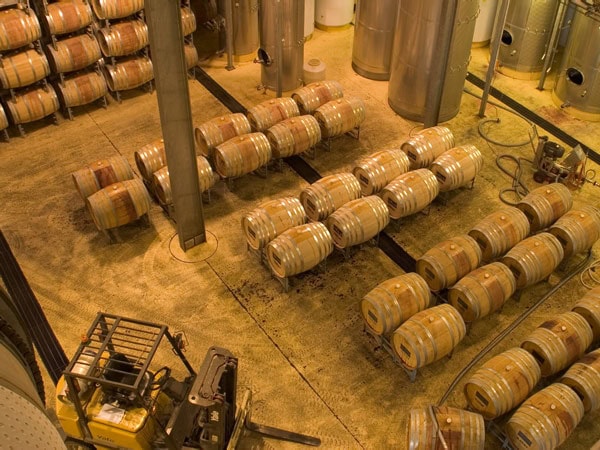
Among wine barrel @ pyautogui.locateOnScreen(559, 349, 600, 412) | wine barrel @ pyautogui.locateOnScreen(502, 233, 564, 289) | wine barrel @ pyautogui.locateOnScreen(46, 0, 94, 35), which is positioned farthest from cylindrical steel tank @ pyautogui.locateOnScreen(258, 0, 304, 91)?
wine barrel @ pyautogui.locateOnScreen(559, 349, 600, 412)

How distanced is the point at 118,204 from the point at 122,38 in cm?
376

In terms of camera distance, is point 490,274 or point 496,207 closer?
point 490,274

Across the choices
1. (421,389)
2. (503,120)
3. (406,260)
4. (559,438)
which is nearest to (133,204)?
(406,260)

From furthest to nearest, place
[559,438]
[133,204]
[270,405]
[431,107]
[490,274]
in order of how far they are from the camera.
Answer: [431,107], [133,204], [490,274], [270,405], [559,438]

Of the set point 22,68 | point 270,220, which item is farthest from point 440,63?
point 22,68

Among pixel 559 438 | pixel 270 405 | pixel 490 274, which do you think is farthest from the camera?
pixel 490 274

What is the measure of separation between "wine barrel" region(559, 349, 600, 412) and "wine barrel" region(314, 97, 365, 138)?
5.02 meters

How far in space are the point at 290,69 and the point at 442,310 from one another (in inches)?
237

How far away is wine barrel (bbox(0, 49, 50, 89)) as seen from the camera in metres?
9.98

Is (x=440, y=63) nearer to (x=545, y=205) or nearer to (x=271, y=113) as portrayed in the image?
(x=271, y=113)

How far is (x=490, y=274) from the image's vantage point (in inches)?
304

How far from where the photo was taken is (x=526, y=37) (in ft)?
39.2

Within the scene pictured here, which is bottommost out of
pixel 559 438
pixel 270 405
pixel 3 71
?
pixel 270 405

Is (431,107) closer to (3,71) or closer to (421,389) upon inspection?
(421,389)
